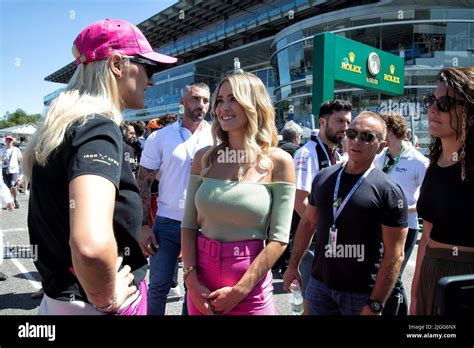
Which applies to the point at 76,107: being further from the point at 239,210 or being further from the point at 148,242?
the point at 148,242

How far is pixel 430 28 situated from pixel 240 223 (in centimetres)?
2687

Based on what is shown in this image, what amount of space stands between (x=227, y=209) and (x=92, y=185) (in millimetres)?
912

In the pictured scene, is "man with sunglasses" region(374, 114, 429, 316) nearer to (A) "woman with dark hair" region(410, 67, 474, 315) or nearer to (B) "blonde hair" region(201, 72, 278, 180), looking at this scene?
(A) "woman with dark hair" region(410, 67, 474, 315)

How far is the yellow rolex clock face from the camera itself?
27.6 feet

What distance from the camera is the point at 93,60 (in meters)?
1.36

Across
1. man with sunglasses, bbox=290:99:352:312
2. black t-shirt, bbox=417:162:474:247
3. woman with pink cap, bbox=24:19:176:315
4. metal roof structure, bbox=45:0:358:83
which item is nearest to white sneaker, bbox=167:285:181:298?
man with sunglasses, bbox=290:99:352:312

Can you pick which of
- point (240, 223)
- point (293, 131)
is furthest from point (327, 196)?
point (293, 131)

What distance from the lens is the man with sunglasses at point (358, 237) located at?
84.7 inches

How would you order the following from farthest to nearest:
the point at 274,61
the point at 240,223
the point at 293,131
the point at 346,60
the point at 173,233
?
the point at 274,61
the point at 346,60
the point at 293,131
the point at 173,233
the point at 240,223

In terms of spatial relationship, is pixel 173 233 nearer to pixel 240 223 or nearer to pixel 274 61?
pixel 240 223

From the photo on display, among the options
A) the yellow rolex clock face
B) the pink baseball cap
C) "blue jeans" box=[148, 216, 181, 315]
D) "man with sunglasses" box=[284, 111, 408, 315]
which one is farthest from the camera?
the yellow rolex clock face

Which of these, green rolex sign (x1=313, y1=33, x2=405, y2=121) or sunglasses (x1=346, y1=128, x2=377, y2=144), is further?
green rolex sign (x1=313, y1=33, x2=405, y2=121)

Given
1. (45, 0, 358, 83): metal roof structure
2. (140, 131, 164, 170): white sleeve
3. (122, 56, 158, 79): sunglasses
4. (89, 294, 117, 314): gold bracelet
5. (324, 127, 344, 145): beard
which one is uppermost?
(45, 0, 358, 83): metal roof structure

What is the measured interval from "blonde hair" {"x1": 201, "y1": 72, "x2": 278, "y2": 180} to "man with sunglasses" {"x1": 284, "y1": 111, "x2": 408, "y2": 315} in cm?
60
